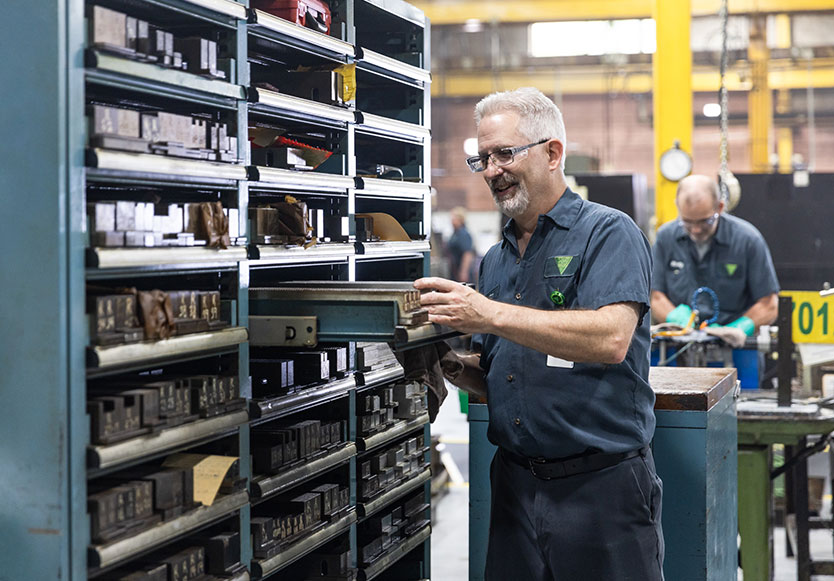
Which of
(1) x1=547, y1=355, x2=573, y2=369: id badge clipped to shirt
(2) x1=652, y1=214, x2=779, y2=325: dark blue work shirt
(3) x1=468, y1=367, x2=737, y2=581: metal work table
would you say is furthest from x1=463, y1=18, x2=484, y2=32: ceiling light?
(1) x1=547, y1=355, x2=573, y2=369: id badge clipped to shirt

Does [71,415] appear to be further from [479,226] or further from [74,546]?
[479,226]

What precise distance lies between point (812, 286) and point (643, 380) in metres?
5.12

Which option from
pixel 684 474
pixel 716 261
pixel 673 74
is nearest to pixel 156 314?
pixel 684 474

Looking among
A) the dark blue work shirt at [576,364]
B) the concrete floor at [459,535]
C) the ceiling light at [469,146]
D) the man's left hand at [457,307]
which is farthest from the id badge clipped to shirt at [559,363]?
the ceiling light at [469,146]

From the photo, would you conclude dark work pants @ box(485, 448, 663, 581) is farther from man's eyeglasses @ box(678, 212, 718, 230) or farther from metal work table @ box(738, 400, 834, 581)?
man's eyeglasses @ box(678, 212, 718, 230)

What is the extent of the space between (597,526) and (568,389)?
0.34 m

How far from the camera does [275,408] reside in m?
2.53

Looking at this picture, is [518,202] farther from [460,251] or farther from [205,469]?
[460,251]

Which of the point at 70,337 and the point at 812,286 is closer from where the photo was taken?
the point at 70,337

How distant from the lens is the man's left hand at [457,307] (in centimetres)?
229

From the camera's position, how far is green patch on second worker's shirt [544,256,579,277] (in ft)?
8.15

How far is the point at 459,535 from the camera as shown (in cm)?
552

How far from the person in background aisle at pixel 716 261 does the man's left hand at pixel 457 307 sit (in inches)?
122

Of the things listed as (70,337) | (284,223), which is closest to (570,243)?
(284,223)
